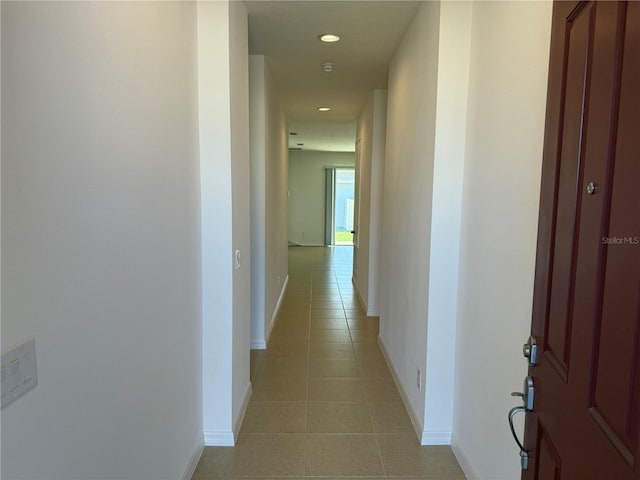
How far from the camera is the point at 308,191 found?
11953 millimetres

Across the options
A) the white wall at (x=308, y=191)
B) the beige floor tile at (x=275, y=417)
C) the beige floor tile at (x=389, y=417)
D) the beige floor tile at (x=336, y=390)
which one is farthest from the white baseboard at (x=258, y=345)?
the white wall at (x=308, y=191)

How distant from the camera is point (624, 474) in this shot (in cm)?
78

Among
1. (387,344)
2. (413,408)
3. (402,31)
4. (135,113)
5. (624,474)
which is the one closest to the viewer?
(624,474)

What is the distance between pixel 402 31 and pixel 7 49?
266 centimetres

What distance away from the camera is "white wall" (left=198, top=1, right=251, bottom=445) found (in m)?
2.24

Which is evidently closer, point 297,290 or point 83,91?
point 83,91

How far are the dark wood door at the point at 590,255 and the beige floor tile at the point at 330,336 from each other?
3.16 metres

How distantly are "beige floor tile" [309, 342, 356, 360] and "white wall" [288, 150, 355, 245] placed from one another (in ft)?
25.9

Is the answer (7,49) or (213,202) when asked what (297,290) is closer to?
(213,202)

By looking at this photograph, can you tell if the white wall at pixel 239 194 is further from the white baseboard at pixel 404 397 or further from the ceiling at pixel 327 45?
the white baseboard at pixel 404 397

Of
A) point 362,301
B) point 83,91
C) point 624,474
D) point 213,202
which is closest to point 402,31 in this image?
point 213,202

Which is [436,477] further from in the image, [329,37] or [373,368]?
[329,37]

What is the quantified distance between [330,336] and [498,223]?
113 inches

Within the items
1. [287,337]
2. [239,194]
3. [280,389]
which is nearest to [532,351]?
[239,194]
